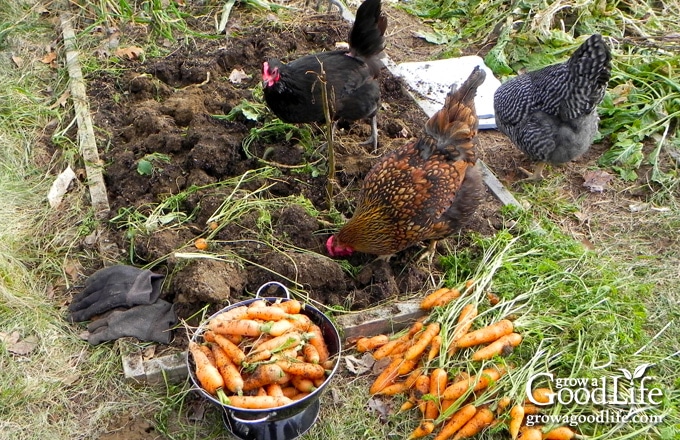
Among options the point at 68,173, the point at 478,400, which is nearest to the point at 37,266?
the point at 68,173

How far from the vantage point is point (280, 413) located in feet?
9.20

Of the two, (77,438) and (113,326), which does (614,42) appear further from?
(77,438)

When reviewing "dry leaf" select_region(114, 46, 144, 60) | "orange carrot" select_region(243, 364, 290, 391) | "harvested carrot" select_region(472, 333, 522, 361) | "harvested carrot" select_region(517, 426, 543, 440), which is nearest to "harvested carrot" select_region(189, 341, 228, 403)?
"orange carrot" select_region(243, 364, 290, 391)

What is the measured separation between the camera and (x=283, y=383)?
3.03 meters

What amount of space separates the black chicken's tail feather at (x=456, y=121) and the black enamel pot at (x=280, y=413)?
Answer: 1.42 m

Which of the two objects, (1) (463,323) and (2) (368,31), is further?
(2) (368,31)

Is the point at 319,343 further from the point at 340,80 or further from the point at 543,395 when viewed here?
the point at 340,80

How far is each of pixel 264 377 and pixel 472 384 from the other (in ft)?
3.50

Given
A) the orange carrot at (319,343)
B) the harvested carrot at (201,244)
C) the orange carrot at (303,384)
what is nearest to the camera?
the orange carrot at (303,384)

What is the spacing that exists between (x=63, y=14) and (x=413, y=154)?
184 inches

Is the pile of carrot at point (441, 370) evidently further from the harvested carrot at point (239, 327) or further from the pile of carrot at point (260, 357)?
→ the harvested carrot at point (239, 327)

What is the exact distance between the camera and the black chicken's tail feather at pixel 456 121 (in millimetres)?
3822

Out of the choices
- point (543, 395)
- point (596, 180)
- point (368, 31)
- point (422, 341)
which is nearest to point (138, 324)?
point (422, 341)

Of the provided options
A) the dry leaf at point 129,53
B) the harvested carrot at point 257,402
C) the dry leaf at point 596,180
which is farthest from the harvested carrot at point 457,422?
the dry leaf at point 129,53
